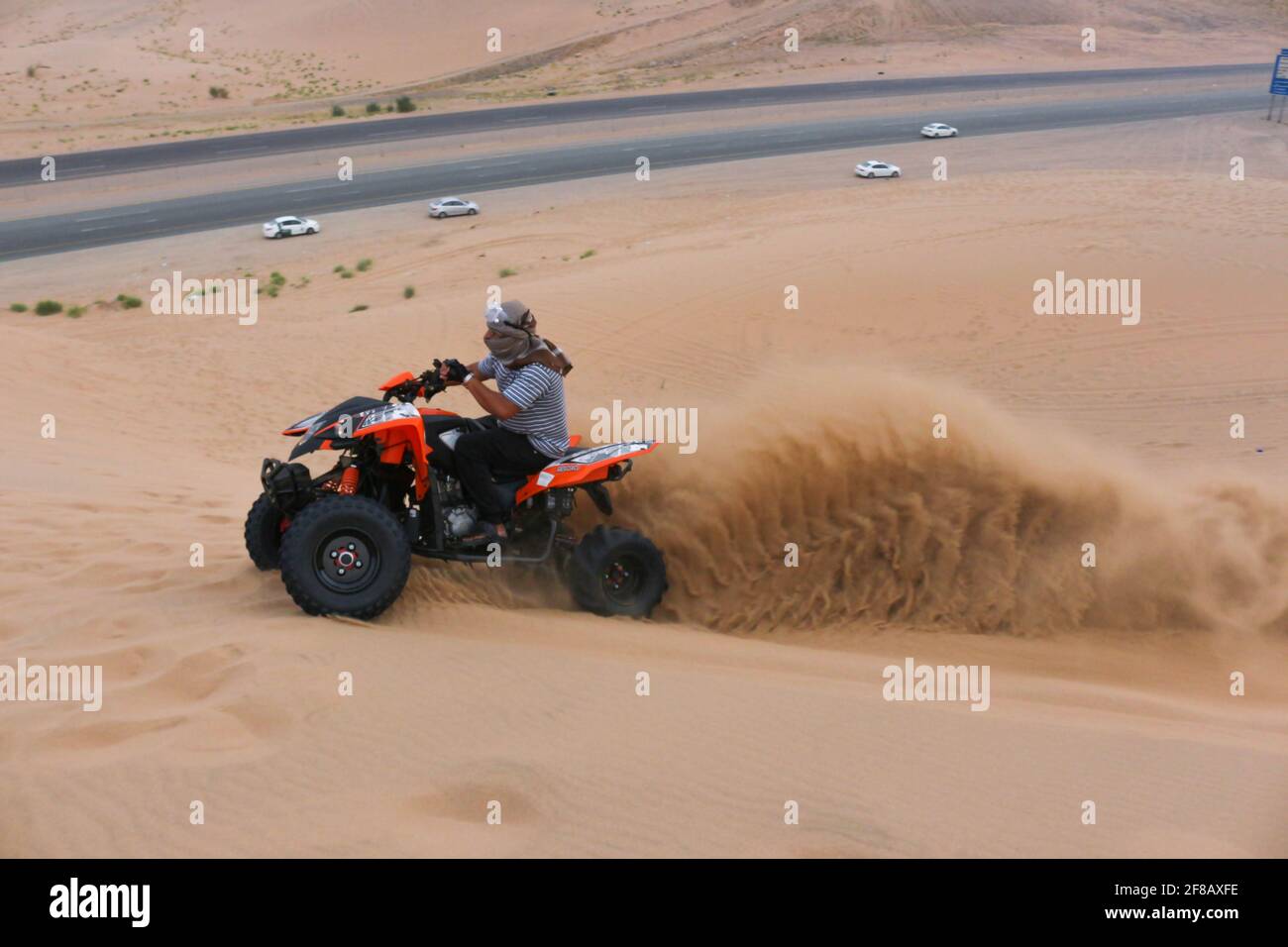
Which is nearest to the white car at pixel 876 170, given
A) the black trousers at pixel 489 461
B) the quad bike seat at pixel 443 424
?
the quad bike seat at pixel 443 424

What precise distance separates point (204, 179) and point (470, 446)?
108 ft

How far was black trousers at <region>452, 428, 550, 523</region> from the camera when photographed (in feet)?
23.0

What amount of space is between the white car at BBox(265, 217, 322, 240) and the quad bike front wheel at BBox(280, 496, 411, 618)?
23.7 m

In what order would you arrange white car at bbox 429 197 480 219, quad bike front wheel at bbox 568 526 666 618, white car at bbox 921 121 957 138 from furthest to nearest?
white car at bbox 921 121 957 138
white car at bbox 429 197 480 219
quad bike front wheel at bbox 568 526 666 618

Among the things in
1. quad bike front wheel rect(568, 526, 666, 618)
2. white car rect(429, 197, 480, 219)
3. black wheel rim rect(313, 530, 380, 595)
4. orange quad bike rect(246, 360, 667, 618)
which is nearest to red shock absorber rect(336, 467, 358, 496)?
orange quad bike rect(246, 360, 667, 618)

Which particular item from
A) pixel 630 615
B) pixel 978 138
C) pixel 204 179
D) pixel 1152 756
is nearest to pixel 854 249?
pixel 630 615

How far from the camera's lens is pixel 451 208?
29812 millimetres

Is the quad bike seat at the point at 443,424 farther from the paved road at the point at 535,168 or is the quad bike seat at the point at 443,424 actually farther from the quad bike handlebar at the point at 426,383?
the paved road at the point at 535,168

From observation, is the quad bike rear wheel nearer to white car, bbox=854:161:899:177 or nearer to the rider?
the rider

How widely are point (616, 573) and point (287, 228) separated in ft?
77.9

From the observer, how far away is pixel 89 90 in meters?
53.5

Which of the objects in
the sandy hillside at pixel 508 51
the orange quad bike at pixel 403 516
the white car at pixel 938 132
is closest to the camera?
the orange quad bike at pixel 403 516

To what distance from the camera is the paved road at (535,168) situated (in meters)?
30.1

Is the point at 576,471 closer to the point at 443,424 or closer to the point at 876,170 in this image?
the point at 443,424
